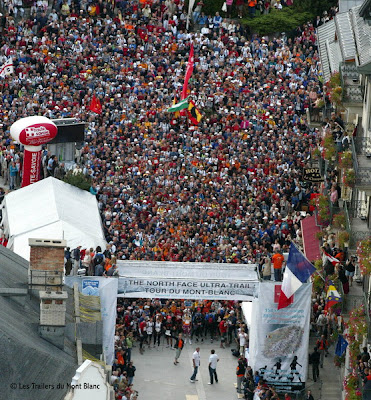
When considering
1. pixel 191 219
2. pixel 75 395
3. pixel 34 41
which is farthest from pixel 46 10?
pixel 75 395

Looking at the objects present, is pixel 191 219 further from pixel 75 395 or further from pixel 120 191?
pixel 75 395

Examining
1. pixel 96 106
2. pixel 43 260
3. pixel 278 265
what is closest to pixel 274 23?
pixel 96 106

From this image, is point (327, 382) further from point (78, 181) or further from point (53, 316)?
point (78, 181)

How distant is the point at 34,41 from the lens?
80062mm

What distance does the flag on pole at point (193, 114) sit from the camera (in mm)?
71812

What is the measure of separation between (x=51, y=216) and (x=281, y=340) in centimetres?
1384

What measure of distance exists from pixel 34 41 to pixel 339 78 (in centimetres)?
2917

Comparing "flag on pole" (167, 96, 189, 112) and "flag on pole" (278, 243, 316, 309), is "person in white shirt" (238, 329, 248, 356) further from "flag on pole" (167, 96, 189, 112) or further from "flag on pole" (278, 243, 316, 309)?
"flag on pole" (167, 96, 189, 112)

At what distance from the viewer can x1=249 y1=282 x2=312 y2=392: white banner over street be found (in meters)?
50.9

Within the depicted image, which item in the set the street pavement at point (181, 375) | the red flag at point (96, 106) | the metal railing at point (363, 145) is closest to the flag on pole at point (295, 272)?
the metal railing at point (363, 145)

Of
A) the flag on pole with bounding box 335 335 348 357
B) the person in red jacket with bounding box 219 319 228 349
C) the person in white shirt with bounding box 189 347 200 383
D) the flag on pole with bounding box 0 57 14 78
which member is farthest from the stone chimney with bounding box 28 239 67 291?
the flag on pole with bounding box 0 57 14 78

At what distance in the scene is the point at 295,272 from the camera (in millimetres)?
49062

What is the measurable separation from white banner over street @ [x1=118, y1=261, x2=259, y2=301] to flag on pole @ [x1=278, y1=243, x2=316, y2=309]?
151cm

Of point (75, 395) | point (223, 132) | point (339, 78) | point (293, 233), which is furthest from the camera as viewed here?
point (223, 132)
